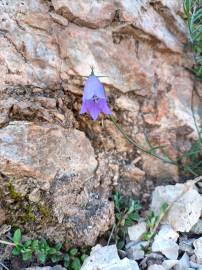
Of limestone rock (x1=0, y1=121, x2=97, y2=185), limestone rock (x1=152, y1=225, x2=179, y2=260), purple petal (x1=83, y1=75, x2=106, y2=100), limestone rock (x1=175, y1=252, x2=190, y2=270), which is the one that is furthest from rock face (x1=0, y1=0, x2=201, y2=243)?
limestone rock (x1=175, y1=252, x2=190, y2=270)

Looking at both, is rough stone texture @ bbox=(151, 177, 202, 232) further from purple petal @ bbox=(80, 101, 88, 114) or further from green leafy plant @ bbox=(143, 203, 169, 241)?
purple petal @ bbox=(80, 101, 88, 114)

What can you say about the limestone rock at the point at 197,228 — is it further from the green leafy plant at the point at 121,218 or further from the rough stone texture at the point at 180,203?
the green leafy plant at the point at 121,218

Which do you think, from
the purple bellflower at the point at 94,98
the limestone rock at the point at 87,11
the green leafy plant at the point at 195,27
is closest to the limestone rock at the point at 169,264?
the purple bellflower at the point at 94,98

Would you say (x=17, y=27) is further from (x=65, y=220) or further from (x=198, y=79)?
(x=198, y=79)

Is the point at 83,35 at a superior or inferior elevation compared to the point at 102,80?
superior

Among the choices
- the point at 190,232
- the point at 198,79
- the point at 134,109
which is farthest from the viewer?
the point at 198,79

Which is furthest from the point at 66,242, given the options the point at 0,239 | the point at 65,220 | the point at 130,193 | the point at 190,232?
the point at 190,232
